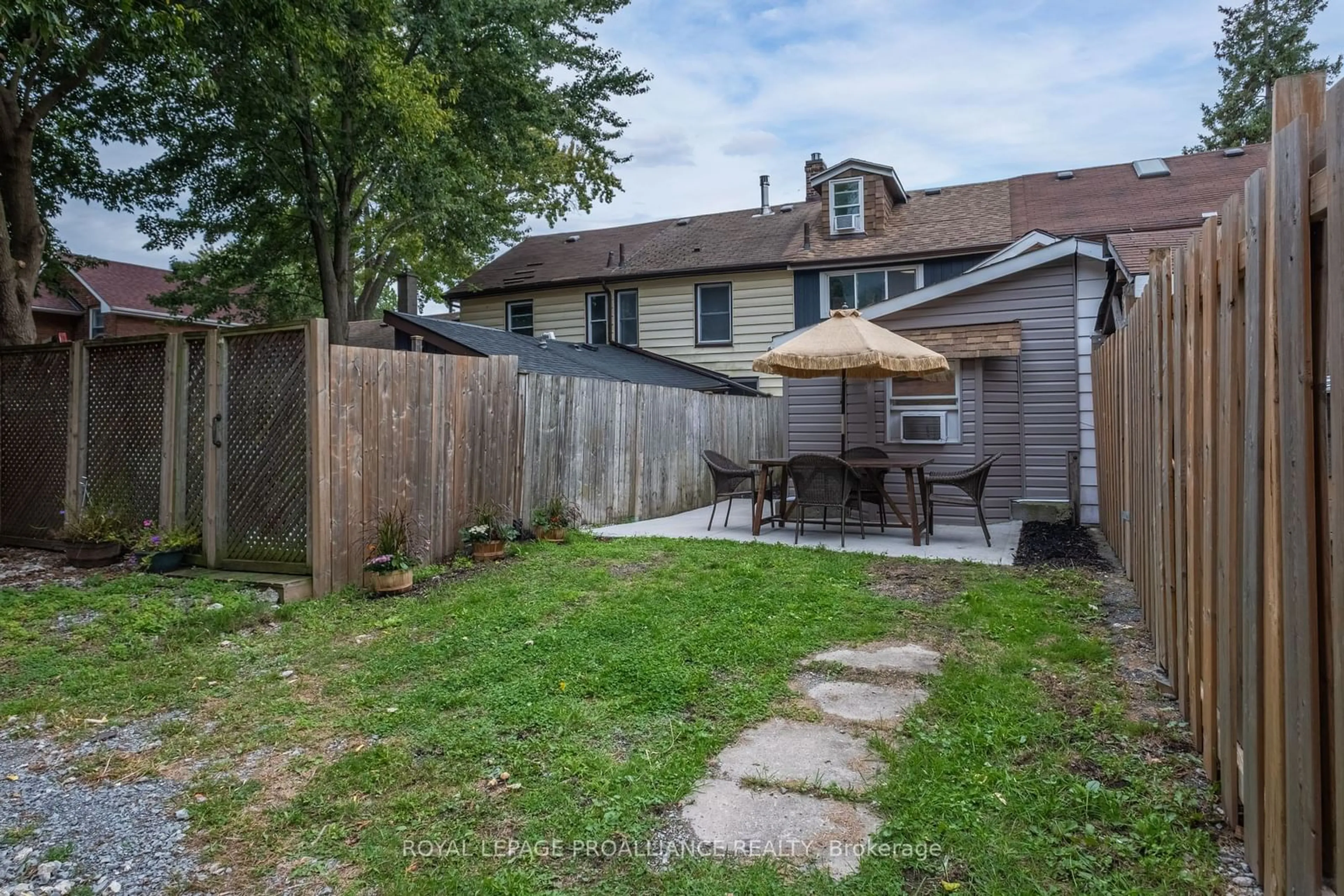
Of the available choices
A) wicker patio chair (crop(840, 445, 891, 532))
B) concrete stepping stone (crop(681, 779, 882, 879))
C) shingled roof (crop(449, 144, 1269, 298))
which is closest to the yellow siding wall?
shingled roof (crop(449, 144, 1269, 298))

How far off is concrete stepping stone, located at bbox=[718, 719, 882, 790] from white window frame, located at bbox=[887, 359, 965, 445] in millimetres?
7040

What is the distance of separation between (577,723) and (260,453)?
415cm

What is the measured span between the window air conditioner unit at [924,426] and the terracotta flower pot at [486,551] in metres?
5.47

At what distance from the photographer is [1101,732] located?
290cm

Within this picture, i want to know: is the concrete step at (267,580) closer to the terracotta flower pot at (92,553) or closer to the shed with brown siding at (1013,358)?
the terracotta flower pot at (92,553)

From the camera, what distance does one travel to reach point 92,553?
6285mm

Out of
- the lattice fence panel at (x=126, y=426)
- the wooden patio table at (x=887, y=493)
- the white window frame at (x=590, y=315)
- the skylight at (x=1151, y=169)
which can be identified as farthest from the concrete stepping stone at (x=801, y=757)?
the skylight at (x=1151, y=169)

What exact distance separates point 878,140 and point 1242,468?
19.2m

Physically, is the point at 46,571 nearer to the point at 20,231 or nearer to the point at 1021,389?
the point at 20,231

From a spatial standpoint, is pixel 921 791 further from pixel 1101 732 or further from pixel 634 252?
pixel 634 252

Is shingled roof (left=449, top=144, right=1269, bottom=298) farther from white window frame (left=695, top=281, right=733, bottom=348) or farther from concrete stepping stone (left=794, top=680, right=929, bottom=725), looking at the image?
concrete stepping stone (left=794, top=680, right=929, bottom=725)

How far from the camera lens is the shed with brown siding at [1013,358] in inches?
348

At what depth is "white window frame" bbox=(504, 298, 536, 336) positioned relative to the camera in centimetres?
1816

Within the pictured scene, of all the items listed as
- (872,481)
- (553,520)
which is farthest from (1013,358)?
(553,520)
